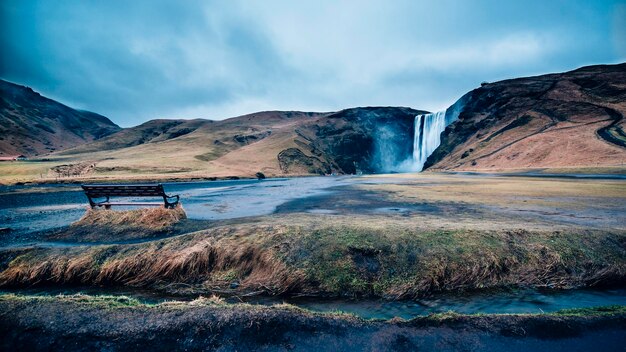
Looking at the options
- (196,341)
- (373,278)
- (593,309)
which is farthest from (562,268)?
(196,341)

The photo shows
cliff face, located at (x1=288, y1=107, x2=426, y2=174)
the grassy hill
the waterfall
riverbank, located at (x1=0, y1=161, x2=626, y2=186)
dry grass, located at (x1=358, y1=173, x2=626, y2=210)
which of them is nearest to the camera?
dry grass, located at (x1=358, y1=173, x2=626, y2=210)

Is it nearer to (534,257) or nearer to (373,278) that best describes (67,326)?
(373,278)

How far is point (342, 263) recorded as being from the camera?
7.82m

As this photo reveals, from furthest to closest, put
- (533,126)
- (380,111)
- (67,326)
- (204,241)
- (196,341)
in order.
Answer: (380,111)
(533,126)
(204,241)
(67,326)
(196,341)

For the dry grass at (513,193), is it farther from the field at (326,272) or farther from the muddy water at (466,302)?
the muddy water at (466,302)

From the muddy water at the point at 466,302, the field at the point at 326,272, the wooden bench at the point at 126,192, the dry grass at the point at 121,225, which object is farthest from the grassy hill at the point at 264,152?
the muddy water at the point at 466,302

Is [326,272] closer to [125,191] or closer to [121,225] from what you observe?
[121,225]

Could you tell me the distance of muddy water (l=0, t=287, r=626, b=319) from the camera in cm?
616

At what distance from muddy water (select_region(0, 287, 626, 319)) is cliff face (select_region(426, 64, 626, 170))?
6586 cm

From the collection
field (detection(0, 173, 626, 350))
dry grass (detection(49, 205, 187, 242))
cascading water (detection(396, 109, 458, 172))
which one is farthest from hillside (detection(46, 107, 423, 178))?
field (detection(0, 173, 626, 350))

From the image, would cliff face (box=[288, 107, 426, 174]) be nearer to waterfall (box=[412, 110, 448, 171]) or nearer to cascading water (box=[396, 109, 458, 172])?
cascading water (box=[396, 109, 458, 172])

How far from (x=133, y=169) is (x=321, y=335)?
312 ft

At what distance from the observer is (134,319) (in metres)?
5.38

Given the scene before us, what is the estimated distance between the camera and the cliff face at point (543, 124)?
66812 mm
